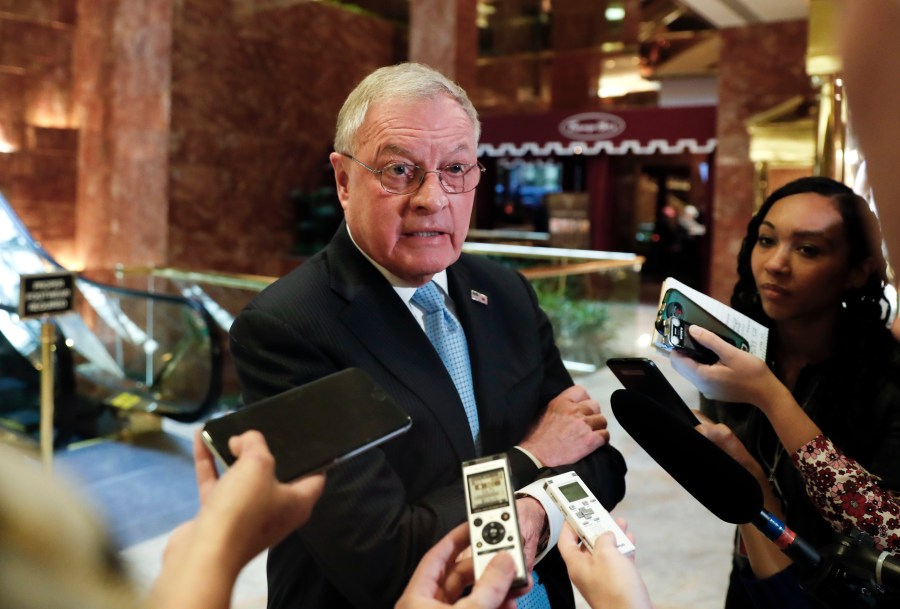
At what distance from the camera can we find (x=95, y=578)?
1.60 feet

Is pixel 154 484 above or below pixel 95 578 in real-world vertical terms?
below

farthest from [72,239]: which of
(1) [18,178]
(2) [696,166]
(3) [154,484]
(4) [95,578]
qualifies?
(4) [95,578]

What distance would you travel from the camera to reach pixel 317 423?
871mm

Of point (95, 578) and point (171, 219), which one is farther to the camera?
point (171, 219)

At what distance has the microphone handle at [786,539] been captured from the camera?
4.21ft

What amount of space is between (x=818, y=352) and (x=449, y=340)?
0.83 m

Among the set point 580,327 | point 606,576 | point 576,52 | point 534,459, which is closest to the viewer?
point 606,576

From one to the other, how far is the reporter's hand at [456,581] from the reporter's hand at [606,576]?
123mm

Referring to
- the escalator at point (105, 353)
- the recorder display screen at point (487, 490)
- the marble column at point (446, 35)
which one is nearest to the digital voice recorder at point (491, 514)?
the recorder display screen at point (487, 490)

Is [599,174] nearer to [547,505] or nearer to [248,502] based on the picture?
[547,505]

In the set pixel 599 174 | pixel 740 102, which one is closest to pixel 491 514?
pixel 740 102

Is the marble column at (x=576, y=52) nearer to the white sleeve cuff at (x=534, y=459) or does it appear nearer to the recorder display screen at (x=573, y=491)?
the white sleeve cuff at (x=534, y=459)

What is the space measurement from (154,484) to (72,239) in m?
8.07

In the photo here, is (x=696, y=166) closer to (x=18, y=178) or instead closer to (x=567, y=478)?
(x=18, y=178)
